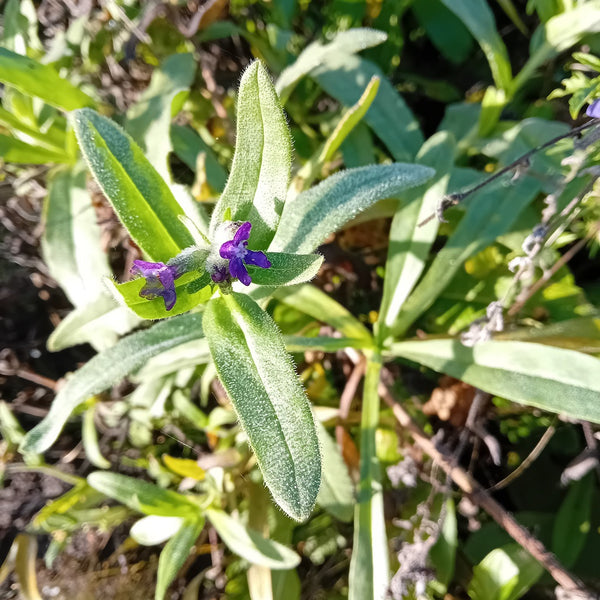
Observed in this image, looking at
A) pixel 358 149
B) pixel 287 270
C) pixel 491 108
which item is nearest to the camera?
pixel 287 270

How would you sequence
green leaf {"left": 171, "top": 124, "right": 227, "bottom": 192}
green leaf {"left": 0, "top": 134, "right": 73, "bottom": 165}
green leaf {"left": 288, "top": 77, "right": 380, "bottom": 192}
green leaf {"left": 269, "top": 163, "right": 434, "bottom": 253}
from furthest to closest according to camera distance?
1. green leaf {"left": 171, "top": 124, "right": 227, "bottom": 192}
2. green leaf {"left": 0, "top": 134, "right": 73, "bottom": 165}
3. green leaf {"left": 288, "top": 77, "right": 380, "bottom": 192}
4. green leaf {"left": 269, "top": 163, "right": 434, "bottom": 253}

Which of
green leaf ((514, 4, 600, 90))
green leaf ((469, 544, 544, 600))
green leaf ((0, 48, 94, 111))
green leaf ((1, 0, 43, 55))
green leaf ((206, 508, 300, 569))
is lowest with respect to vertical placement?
green leaf ((469, 544, 544, 600))

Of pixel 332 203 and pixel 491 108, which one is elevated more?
pixel 332 203

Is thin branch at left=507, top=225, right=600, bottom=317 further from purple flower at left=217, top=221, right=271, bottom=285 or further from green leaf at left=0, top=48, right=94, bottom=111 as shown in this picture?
green leaf at left=0, top=48, right=94, bottom=111

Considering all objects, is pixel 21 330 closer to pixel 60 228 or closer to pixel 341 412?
pixel 60 228

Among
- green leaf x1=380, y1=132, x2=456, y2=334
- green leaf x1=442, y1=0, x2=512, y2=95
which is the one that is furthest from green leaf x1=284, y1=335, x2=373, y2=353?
green leaf x1=442, y1=0, x2=512, y2=95

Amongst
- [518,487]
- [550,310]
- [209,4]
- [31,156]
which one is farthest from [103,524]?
[209,4]

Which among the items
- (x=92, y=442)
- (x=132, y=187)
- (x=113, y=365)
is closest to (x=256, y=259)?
(x=132, y=187)

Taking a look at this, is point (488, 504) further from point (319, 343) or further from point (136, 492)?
point (136, 492)
